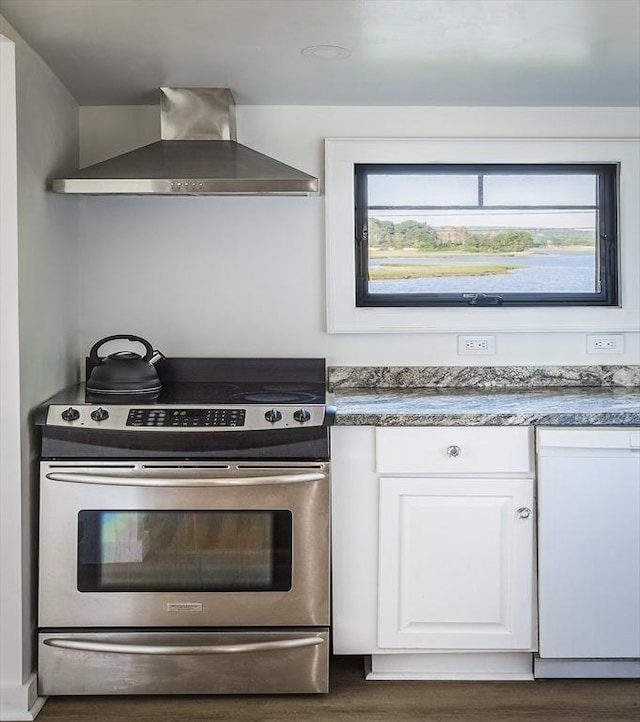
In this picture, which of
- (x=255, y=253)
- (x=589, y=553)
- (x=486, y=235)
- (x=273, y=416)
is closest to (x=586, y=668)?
(x=589, y=553)

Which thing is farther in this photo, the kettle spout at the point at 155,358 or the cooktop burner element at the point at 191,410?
the kettle spout at the point at 155,358

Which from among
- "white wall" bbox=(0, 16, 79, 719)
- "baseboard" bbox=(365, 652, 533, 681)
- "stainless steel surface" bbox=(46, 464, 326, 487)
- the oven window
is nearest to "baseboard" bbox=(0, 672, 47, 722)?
"white wall" bbox=(0, 16, 79, 719)

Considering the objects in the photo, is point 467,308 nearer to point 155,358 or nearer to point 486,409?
point 486,409

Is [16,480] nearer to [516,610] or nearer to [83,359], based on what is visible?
[83,359]

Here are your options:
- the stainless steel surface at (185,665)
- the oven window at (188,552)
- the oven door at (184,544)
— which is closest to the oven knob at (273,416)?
the oven door at (184,544)

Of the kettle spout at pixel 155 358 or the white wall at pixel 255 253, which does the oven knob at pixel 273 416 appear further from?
the white wall at pixel 255 253

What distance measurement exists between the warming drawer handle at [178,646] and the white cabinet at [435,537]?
190 millimetres

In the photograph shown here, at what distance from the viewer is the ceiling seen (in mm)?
2232

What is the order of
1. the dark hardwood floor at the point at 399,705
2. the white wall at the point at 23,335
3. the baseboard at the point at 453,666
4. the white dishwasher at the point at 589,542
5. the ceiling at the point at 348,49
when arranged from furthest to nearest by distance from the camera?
the baseboard at the point at 453,666, the white dishwasher at the point at 589,542, the dark hardwood floor at the point at 399,705, the white wall at the point at 23,335, the ceiling at the point at 348,49

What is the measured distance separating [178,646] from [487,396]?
1362 millimetres

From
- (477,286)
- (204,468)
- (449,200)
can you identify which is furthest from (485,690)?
(449,200)

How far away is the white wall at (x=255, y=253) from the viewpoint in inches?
129

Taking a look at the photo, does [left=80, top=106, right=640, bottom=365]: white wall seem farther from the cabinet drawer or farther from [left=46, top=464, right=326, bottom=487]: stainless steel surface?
[left=46, top=464, right=326, bottom=487]: stainless steel surface

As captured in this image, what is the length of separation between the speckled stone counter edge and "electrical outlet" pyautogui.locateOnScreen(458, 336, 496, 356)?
6cm
